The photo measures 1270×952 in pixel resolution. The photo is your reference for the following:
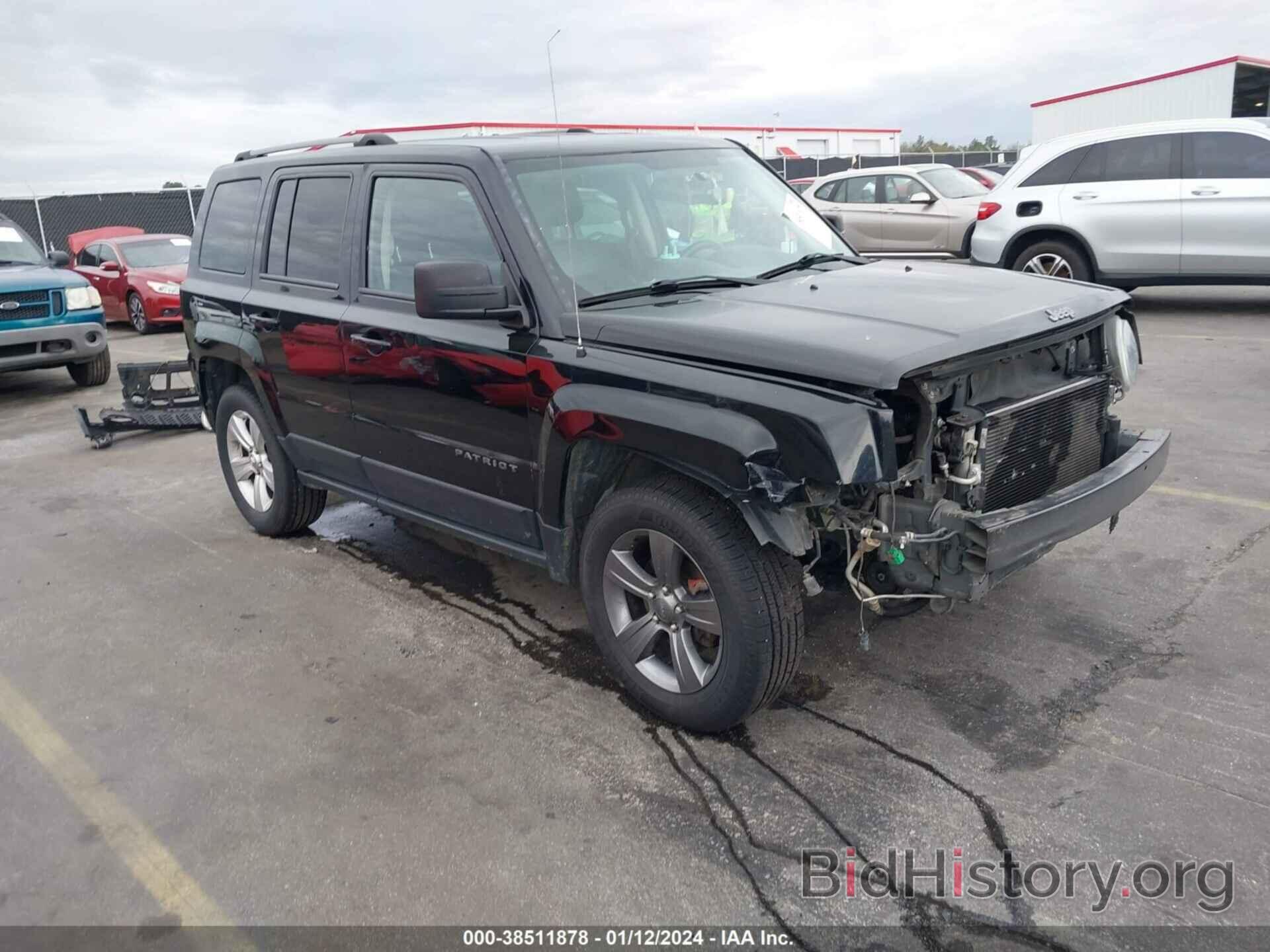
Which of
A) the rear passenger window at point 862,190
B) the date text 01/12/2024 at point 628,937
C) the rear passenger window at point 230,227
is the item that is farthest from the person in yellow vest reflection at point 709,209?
the rear passenger window at point 862,190

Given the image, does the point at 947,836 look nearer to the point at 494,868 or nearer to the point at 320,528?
the point at 494,868

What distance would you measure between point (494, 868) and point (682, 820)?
567mm

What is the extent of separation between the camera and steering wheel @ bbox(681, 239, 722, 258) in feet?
13.4

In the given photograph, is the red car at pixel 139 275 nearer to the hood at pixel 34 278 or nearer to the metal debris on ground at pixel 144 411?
the hood at pixel 34 278

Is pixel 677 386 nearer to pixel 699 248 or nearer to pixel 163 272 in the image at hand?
pixel 699 248

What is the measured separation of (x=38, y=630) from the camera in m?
4.70

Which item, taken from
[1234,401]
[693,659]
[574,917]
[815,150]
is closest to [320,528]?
[693,659]

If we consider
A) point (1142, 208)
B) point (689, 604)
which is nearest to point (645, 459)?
point (689, 604)

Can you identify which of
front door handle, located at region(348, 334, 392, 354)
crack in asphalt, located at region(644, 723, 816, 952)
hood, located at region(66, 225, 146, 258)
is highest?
hood, located at region(66, 225, 146, 258)

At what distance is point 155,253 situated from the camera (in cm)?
1633

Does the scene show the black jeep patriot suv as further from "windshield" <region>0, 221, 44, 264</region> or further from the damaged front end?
"windshield" <region>0, 221, 44, 264</region>

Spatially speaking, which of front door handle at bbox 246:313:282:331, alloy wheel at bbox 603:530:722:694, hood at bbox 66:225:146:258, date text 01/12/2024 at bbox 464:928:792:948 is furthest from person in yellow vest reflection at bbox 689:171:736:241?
hood at bbox 66:225:146:258

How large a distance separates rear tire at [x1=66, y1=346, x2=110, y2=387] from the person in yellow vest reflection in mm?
9191

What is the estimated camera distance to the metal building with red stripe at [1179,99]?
23.8 meters
